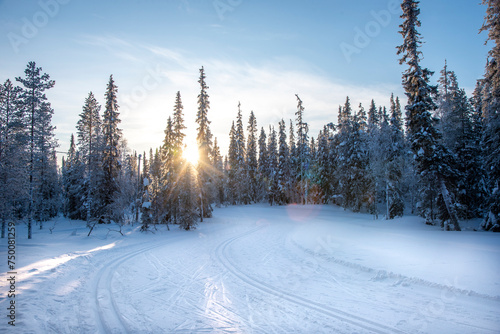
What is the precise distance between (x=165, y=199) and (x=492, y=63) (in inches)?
1173

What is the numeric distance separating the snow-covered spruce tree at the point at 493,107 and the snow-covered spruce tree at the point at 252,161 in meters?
42.0

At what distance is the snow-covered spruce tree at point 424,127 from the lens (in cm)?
2045

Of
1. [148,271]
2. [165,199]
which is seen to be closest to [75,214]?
[165,199]

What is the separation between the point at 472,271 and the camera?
869 centimetres

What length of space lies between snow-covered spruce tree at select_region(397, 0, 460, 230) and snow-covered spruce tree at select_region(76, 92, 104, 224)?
34.1m

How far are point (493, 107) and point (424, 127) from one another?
14.1 ft

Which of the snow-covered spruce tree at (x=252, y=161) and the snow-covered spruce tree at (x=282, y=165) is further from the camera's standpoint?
the snow-covered spruce tree at (x=252, y=161)

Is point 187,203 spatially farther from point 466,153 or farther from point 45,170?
point 466,153

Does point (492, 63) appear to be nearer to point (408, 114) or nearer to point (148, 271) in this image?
point (408, 114)

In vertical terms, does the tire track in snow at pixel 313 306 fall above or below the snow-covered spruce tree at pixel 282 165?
below

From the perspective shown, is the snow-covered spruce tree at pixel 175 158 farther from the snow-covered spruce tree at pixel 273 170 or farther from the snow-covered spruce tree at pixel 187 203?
the snow-covered spruce tree at pixel 273 170

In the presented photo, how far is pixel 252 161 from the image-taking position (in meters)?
59.2

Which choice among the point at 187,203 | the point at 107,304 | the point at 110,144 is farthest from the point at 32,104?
the point at 107,304

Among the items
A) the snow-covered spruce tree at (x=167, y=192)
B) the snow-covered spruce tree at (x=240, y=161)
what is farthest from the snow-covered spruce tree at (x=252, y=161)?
the snow-covered spruce tree at (x=167, y=192)
